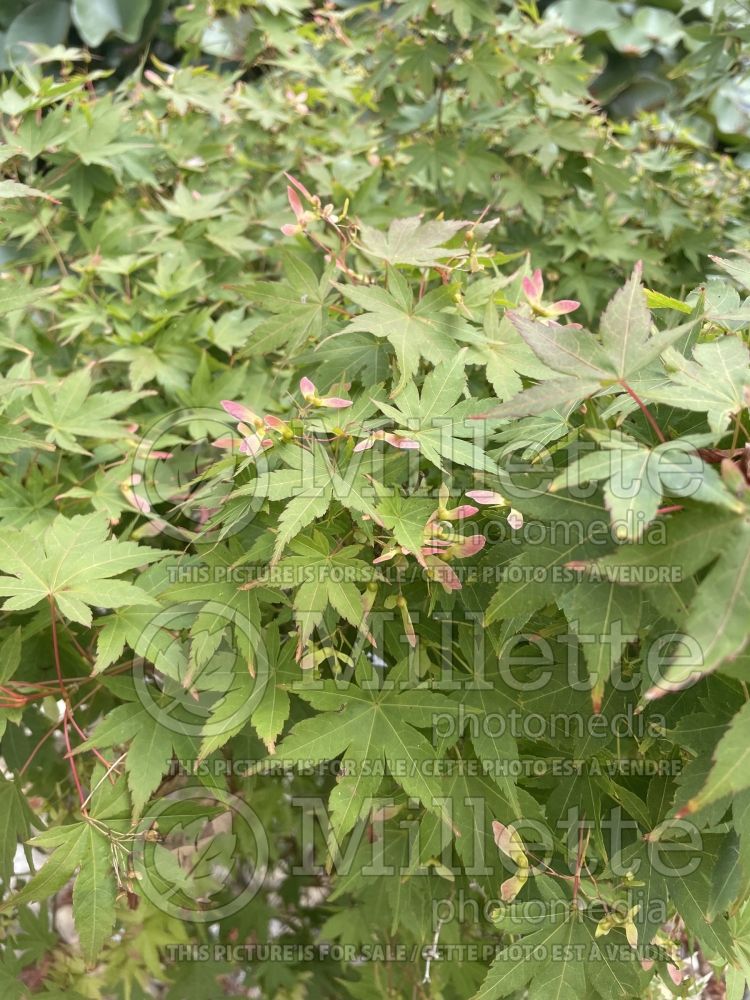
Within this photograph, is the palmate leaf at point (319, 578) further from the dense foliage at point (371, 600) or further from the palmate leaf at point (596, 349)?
the palmate leaf at point (596, 349)

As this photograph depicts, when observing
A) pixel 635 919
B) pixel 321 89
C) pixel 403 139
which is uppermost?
pixel 321 89

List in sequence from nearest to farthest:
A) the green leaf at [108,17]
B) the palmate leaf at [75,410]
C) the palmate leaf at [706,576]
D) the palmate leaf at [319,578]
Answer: the palmate leaf at [706,576] < the palmate leaf at [319,578] < the palmate leaf at [75,410] < the green leaf at [108,17]

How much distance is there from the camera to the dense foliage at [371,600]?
724 millimetres

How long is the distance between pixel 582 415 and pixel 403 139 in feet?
4.90

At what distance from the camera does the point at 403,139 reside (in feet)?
6.78

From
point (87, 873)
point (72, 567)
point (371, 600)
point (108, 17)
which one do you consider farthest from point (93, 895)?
point (108, 17)

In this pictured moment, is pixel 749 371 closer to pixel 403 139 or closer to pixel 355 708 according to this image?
pixel 355 708

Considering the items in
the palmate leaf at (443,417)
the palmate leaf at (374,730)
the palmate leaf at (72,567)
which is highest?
the palmate leaf at (443,417)

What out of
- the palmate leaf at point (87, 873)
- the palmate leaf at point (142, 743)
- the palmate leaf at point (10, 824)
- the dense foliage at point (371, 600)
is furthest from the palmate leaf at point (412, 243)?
the palmate leaf at point (10, 824)

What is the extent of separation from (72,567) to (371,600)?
1.23 ft

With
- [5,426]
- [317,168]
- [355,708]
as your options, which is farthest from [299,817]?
[317,168]

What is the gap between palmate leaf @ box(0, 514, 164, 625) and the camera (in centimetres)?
91

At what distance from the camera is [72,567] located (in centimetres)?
96

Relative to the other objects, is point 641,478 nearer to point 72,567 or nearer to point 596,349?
point 596,349
